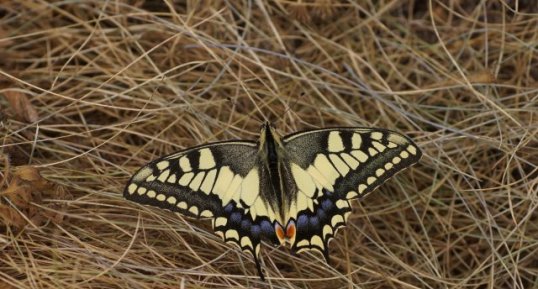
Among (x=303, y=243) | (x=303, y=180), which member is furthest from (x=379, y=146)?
(x=303, y=243)

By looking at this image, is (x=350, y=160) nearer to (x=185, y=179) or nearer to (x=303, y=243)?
(x=303, y=243)

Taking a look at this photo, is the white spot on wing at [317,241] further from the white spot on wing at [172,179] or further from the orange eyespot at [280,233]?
the white spot on wing at [172,179]

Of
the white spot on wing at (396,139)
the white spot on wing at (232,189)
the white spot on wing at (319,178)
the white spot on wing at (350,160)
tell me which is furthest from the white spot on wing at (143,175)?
the white spot on wing at (396,139)

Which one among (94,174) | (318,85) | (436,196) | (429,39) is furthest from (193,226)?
(429,39)

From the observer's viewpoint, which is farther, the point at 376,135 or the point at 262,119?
the point at 262,119

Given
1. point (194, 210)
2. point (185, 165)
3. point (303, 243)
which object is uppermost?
point (185, 165)

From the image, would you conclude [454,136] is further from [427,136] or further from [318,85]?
[318,85]

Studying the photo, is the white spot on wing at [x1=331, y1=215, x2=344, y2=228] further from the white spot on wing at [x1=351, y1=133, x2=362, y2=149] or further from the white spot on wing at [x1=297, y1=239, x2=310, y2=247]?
the white spot on wing at [x1=351, y1=133, x2=362, y2=149]
